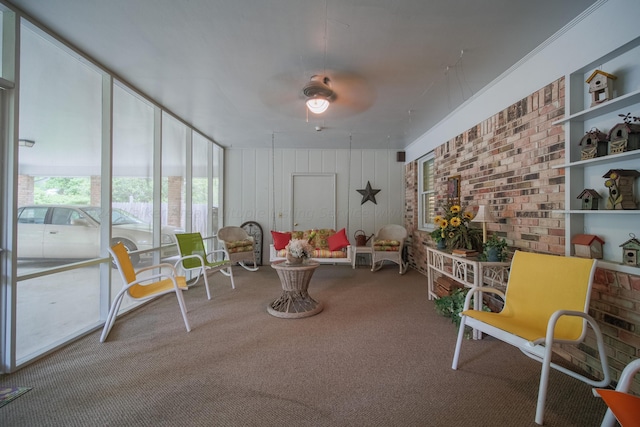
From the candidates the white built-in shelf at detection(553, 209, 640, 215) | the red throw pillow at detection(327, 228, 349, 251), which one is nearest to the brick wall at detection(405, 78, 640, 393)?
the white built-in shelf at detection(553, 209, 640, 215)

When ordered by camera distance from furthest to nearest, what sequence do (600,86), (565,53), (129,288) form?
(129,288) → (565,53) → (600,86)

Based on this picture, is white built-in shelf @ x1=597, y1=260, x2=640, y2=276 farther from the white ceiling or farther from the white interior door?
the white interior door

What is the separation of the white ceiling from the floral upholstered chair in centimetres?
226

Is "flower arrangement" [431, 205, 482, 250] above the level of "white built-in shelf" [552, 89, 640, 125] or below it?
below

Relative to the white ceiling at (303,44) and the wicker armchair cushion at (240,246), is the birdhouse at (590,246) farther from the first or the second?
the wicker armchair cushion at (240,246)

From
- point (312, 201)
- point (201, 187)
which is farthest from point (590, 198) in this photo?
point (201, 187)

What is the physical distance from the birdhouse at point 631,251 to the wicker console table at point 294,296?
8.05 feet

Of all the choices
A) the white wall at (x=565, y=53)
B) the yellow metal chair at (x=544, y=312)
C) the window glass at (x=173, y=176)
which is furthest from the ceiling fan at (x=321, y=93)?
the yellow metal chair at (x=544, y=312)

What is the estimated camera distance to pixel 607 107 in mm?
1656

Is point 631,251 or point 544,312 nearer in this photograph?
point 631,251

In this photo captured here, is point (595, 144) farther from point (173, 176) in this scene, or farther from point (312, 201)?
point (173, 176)

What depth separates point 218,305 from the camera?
3139 mm

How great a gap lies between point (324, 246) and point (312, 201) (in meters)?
1.26

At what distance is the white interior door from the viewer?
5754 millimetres
